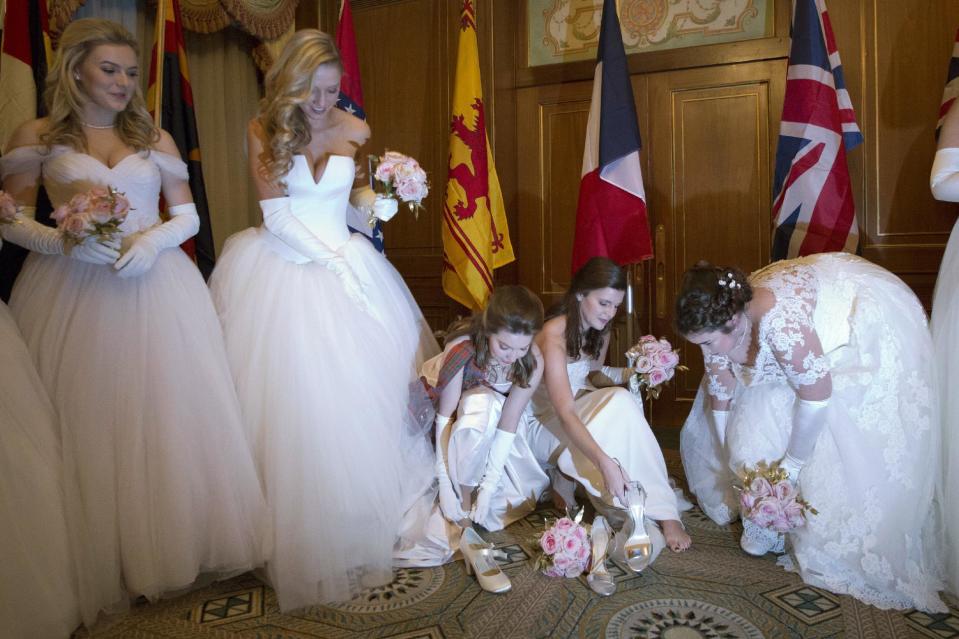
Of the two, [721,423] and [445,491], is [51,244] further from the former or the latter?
[721,423]

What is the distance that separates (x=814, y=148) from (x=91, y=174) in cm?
336

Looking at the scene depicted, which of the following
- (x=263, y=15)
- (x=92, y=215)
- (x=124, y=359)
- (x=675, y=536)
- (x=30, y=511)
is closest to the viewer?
(x=30, y=511)

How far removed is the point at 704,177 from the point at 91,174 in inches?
137

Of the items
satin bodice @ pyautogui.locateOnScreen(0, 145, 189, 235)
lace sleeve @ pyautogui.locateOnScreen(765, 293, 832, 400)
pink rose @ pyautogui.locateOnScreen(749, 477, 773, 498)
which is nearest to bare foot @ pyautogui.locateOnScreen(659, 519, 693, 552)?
pink rose @ pyautogui.locateOnScreen(749, 477, 773, 498)

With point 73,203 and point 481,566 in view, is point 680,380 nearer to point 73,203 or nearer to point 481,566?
point 481,566

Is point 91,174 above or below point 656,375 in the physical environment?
above

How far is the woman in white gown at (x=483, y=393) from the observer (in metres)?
2.77

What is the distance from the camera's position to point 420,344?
3.14 metres

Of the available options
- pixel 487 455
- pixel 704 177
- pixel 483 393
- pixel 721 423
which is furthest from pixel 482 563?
pixel 704 177

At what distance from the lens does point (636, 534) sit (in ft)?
8.47

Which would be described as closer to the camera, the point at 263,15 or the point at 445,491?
the point at 445,491

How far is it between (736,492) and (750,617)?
807mm

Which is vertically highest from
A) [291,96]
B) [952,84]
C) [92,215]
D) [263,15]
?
[263,15]

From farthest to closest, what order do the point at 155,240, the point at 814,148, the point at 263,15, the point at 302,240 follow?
1. the point at 263,15
2. the point at 814,148
3. the point at 302,240
4. the point at 155,240
